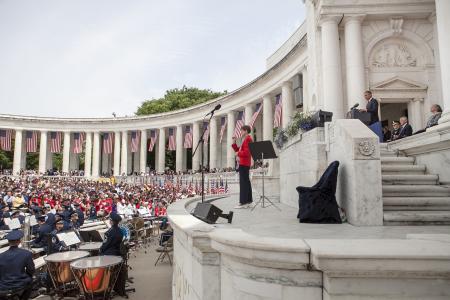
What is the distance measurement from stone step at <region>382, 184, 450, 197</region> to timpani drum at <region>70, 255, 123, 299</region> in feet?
23.4

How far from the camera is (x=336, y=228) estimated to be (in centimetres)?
632

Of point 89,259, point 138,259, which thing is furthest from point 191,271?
point 138,259

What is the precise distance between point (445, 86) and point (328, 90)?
6.64m

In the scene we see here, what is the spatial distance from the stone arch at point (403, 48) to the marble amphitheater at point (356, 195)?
51 mm

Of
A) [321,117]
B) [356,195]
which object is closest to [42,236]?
[321,117]

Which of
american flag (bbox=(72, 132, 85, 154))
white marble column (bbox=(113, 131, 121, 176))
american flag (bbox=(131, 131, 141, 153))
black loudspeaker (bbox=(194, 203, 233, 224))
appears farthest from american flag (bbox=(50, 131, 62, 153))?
black loudspeaker (bbox=(194, 203, 233, 224))

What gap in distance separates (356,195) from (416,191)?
2.42 meters

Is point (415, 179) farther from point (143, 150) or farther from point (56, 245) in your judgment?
point (143, 150)

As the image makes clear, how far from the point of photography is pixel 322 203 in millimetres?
7047

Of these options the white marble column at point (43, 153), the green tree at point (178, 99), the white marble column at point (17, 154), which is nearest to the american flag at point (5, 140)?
the white marble column at point (17, 154)

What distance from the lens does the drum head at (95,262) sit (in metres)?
8.09

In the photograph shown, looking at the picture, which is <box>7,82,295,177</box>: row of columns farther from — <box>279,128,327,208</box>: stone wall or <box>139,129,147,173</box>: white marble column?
<box>279,128,327,208</box>: stone wall

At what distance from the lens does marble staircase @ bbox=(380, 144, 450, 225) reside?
22.2 ft

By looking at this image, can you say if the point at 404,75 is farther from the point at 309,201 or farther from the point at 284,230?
the point at 284,230
